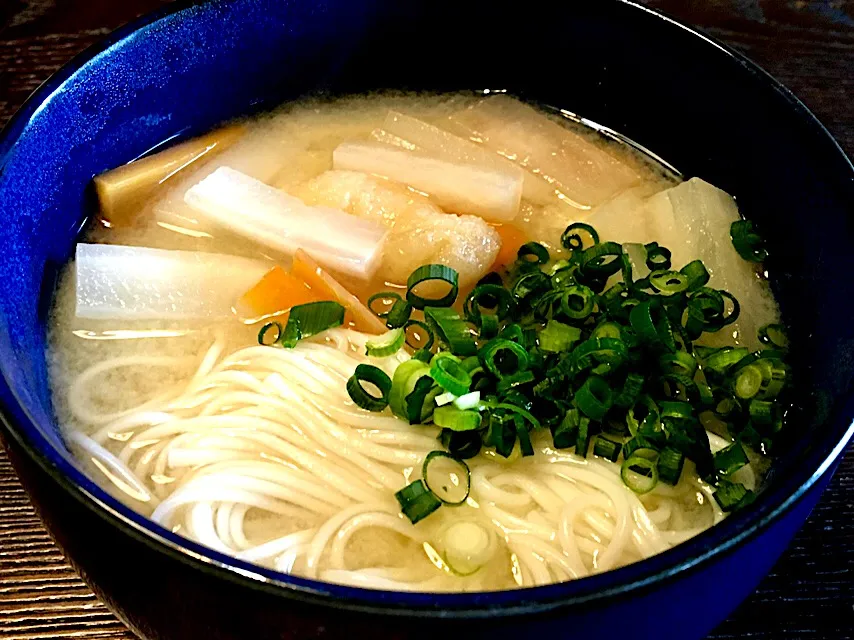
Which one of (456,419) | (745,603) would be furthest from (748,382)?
(456,419)


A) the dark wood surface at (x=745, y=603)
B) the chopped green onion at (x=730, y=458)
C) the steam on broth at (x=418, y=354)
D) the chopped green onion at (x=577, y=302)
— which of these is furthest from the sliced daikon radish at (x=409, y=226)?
the dark wood surface at (x=745, y=603)

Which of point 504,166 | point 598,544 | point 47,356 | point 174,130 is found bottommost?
point 47,356

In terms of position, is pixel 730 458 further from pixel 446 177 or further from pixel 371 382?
pixel 446 177

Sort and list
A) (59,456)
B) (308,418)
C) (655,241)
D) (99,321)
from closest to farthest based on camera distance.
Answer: (59,456) < (308,418) < (99,321) < (655,241)

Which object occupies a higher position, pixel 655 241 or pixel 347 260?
pixel 655 241

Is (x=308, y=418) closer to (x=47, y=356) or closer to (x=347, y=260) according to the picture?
(x=347, y=260)

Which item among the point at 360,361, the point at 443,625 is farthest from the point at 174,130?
the point at 443,625

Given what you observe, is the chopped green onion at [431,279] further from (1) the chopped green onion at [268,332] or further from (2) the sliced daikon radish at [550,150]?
(2) the sliced daikon radish at [550,150]
